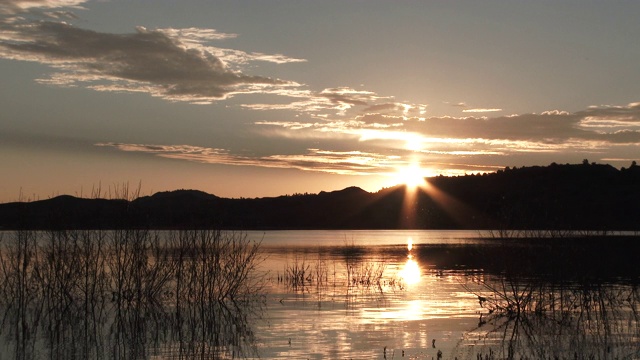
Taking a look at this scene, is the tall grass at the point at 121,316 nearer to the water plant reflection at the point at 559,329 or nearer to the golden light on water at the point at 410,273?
the water plant reflection at the point at 559,329

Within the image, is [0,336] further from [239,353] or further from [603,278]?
[603,278]

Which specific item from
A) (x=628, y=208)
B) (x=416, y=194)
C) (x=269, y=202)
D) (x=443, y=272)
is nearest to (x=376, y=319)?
(x=443, y=272)

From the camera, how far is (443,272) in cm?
4425

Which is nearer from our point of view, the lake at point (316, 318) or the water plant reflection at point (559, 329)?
the water plant reflection at point (559, 329)

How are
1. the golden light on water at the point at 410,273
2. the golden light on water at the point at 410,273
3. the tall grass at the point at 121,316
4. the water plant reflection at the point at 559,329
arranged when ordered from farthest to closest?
the golden light on water at the point at 410,273
the golden light on water at the point at 410,273
the tall grass at the point at 121,316
the water plant reflection at the point at 559,329

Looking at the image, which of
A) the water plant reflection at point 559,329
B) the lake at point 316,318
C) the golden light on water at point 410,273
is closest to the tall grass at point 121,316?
the lake at point 316,318

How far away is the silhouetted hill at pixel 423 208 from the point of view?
24.0 metres

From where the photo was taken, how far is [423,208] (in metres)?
173

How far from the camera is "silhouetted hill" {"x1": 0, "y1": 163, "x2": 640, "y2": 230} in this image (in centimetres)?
2397

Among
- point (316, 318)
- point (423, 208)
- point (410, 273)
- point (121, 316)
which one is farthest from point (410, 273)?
point (423, 208)

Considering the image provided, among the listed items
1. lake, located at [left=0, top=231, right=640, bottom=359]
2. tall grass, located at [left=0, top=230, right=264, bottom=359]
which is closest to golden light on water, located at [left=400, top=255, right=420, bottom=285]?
lake, located at [left=0, top=231, right=640, bottom=359]

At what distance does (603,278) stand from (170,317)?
23.9m

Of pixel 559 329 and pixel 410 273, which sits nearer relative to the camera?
pixel 559 329

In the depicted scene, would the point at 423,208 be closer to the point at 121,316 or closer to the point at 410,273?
the point at 410,273
